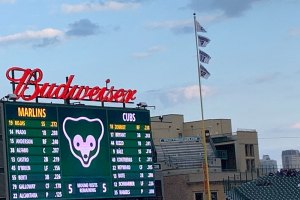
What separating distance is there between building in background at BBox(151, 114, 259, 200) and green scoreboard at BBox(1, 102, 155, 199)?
861cm

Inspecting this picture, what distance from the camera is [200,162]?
65.4 m

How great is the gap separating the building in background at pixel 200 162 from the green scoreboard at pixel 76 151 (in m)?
Answer: 8.61

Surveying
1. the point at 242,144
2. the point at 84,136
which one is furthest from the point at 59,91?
the point at 242,144

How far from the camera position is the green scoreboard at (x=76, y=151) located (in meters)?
39.2

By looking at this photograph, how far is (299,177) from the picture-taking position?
61.8 metres

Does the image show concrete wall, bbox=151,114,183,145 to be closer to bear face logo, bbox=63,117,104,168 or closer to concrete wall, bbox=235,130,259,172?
concrete wall, bbox=235,130,259,172

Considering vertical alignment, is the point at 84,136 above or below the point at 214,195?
above

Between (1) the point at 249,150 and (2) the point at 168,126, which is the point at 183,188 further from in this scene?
(2) the point at 168,126

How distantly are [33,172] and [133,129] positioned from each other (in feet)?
23.7

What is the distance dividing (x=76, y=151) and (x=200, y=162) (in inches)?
978

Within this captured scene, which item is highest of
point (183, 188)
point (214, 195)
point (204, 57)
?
point (204, 57)

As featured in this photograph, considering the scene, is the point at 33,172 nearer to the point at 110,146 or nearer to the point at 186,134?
the point at 110,146

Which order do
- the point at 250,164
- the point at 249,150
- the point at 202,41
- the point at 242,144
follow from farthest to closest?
the point at 249,150
the point at 250,164
the point at 242,144
the point at 202,41

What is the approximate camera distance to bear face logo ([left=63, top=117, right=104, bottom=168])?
4181cm
